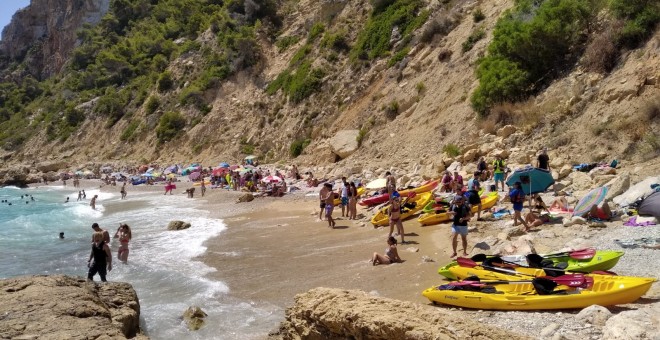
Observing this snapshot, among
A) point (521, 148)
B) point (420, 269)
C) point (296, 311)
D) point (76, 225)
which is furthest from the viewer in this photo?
point (76, 225)

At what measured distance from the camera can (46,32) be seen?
94188 millimetres

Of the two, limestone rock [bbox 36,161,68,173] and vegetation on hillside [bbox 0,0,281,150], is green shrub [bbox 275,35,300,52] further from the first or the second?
limestone rock [bbox 36,161,68,173]

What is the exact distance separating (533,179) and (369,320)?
8.90 m

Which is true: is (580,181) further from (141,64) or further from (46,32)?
(46,32)

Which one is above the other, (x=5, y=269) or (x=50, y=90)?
(x=50, y=90)

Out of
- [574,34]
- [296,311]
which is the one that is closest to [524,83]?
[574,34]

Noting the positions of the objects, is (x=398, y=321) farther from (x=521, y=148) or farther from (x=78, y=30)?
(x=78, y=30)

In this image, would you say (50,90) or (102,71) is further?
(50,90)

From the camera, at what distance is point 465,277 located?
7660 mm

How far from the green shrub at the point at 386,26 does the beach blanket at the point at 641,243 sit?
24.5 metres

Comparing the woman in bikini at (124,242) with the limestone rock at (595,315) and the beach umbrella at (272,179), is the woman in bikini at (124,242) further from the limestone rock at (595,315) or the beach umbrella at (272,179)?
the beach umbrella at (272,179)

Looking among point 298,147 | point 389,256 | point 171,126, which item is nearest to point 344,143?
point 298,147

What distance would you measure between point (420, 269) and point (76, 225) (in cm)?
1687

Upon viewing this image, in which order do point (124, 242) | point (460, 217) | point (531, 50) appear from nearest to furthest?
point (460, 217)
point (124, 242)
point (531, 50)
